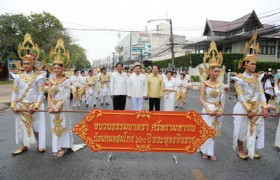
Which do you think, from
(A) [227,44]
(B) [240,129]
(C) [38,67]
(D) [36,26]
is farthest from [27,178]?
(D) [36,26]

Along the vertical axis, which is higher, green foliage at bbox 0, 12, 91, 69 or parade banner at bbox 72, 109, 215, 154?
green foliage at bbox 0, 12, 91, 69

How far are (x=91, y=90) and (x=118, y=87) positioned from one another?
4.69 meters

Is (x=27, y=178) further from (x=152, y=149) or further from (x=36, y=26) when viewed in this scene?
(x=36, y=26)

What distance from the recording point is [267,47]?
29031 millimetres

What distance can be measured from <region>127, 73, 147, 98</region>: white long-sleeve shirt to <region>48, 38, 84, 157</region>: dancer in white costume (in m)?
2.72

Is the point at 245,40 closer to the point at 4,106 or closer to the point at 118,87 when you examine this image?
the point at 118,87

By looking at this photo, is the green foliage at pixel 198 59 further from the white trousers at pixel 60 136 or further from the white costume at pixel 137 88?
the white trousers at pixel 60 136

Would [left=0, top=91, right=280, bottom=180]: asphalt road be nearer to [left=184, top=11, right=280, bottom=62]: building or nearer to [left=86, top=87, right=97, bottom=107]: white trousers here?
[left=86, top=87, right=97, bottom=107]: white trousers

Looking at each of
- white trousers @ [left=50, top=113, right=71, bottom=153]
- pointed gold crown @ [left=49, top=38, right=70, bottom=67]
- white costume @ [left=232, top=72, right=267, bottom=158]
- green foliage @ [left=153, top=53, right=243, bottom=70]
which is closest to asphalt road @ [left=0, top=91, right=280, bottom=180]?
white trousers @ [left=50, top=113, right=71, bottom=153]

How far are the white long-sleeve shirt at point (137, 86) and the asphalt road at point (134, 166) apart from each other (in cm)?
274

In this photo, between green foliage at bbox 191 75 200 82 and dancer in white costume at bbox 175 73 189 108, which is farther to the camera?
green foliage at bbox 191 75 200 82

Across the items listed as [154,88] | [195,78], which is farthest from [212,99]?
[195,78]

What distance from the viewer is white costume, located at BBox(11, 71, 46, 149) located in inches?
186

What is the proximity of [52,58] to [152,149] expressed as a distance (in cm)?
277
